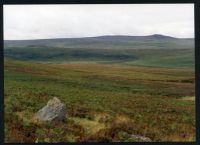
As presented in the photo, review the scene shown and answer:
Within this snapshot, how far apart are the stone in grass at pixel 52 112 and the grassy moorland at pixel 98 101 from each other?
0.78 feet

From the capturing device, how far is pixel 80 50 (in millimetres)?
18703

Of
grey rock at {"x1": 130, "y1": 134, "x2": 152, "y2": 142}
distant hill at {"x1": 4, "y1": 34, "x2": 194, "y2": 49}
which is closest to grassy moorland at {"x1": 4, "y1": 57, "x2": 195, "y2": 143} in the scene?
grey rock at {"x1": 130, "y1": 134, "x2": 152, "y2": 142}

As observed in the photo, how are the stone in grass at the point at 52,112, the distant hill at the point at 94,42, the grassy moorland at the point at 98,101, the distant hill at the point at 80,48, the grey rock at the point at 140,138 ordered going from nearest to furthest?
1. the grey rock at the point at 140,138
2. the grassy moorland at the point at 98,101
3. the stone in grass at the point at 52,112
4. the distant hill at the point at 94,42
5. the distant hill at the point at 80,48

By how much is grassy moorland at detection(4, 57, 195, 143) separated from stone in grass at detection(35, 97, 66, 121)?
24 cm

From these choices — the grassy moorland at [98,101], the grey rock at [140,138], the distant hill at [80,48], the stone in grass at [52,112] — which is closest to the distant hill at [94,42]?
the distant hill at [80,48]

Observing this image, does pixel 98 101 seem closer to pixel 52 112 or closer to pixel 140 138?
pixel 52 112

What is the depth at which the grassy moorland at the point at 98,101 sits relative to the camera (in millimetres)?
13953

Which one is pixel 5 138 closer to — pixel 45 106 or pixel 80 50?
pixel 45 106

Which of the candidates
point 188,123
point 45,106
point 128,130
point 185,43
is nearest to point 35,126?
point 45,106

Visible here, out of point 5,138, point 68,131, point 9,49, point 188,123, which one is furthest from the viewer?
point 9,49

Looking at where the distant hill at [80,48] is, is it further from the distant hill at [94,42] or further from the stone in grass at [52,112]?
the stone in grass at [52,112]

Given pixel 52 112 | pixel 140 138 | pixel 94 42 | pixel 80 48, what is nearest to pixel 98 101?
pixel 94 42

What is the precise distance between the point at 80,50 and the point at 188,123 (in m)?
5.81

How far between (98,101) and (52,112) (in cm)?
261
